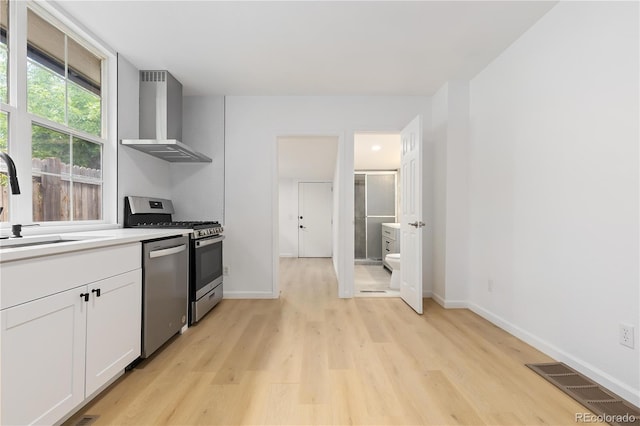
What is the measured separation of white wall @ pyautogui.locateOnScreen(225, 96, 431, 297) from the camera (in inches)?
141

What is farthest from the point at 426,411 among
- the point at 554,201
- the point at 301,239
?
the point at 301,239

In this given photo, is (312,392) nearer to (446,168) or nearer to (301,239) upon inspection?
(446,168)

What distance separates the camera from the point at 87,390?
4.83 feet

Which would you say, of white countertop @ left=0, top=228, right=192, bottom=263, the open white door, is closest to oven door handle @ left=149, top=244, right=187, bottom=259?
white countertop @ left=0, top=228, right=192, bottom=263

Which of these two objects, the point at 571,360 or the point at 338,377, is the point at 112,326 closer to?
the point at 338,377

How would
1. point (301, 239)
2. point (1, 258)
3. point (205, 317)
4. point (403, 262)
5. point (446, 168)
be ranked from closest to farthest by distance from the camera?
point (1, 258) → point (205, 317) → point (446, 168) → point (403, 262) → point (301, 239)

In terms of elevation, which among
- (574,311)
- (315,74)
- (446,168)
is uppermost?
(315,74)

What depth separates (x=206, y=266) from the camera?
294 centimetres

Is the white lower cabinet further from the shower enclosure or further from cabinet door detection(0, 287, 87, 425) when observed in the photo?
the shower enclosure

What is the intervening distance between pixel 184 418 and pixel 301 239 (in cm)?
556

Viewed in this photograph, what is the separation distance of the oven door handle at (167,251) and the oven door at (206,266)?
237mm

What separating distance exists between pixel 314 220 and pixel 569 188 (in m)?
5.35

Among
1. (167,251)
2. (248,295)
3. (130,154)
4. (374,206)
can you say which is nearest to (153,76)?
(130,154)

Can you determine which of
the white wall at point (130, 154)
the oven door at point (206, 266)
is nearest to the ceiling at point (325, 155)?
the white wall at point (130, 154)
